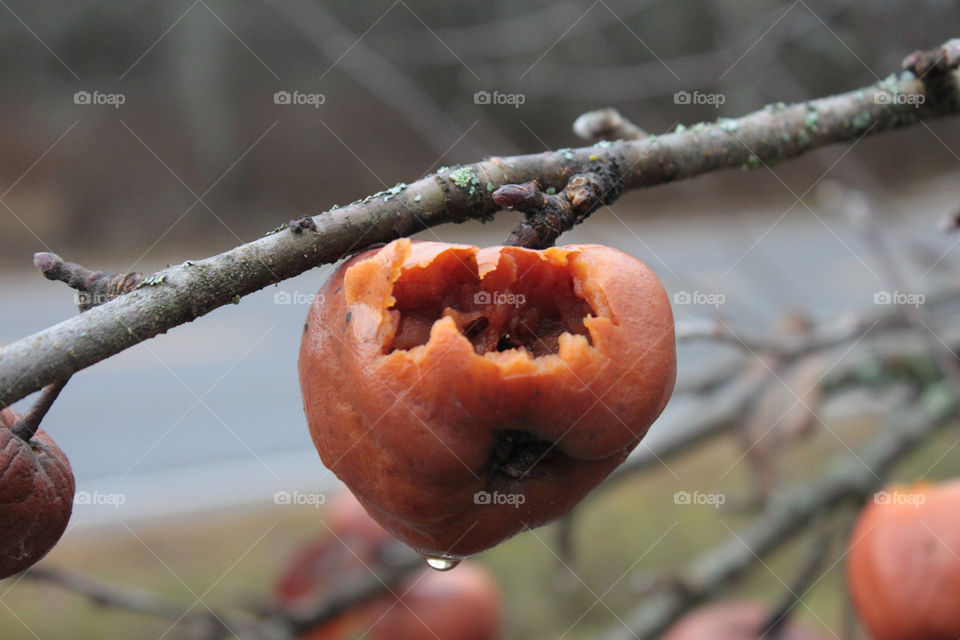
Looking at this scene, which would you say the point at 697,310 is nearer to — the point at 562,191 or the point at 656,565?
the point at 656,565

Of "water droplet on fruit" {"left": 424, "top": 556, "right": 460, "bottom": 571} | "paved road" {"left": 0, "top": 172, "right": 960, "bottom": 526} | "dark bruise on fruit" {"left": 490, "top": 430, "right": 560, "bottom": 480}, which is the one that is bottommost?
"paved road" {"left": 0, "top": 172, "right": 960, "bottom": 526}

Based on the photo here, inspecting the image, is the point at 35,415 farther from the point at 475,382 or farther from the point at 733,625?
the point at 733,625

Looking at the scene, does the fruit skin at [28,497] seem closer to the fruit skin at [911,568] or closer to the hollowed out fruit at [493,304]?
the hollowed out fruit at [493,304]

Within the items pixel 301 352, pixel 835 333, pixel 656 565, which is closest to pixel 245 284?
pixel 301 352

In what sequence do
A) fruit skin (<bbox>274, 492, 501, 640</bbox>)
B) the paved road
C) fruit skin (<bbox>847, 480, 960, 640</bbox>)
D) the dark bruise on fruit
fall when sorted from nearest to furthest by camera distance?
1. the dark bruise on fruit
2. fruit skin (<bbox>847, 480, 960, 640</bbox>)
3. fruit skin (<bbox>274, 492, 501, 640</bbox>)
4. the paved road

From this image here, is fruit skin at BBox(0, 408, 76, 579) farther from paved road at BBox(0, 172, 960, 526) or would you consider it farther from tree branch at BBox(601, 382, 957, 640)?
paved road at BBox(0, 172, 960, 526)

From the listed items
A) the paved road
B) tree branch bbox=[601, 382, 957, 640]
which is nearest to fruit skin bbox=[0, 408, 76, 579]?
tree branch bbox=[601, 382, 957, 640]
